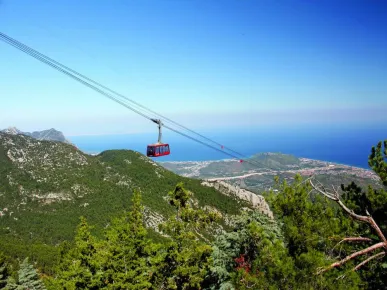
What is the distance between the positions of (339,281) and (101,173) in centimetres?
14876

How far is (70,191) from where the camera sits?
132 metres

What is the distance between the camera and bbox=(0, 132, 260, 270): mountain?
112 m

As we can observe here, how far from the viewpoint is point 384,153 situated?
1352 cm

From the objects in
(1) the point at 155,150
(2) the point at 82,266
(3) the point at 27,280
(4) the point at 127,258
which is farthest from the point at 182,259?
(3) the point at 27,280

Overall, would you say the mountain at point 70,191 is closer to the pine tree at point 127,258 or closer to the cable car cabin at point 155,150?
the pine tree at point 127,258

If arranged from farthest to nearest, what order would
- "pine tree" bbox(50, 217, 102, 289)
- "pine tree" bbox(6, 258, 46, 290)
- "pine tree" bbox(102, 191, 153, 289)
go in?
"pine tree" bbox(6, 258, 46, 290), "pine tree" bbox(102, 191, 153, 289), "pine tree" bbox(50, 217, 102, 289)

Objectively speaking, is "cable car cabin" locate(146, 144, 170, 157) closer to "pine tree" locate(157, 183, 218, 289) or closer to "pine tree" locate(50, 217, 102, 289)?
"pine tree" locate(157, 183, 218, 289)

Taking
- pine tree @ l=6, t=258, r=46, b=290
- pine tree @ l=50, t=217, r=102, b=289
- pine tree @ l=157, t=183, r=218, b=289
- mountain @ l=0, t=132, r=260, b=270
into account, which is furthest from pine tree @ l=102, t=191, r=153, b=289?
mountain @ l=0, t=132, r=260, b=270

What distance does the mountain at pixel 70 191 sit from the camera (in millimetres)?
112312

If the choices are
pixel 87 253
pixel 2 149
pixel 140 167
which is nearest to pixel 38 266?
pixel 87 253

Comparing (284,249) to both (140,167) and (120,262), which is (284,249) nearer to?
(120,262)

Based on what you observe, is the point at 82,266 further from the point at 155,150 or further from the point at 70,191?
the point at 70,191

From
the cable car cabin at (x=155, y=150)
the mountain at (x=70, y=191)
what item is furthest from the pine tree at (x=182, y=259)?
the mountain at (x=70, y=191)

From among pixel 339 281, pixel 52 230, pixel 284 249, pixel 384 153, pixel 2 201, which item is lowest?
pixel 52 230
